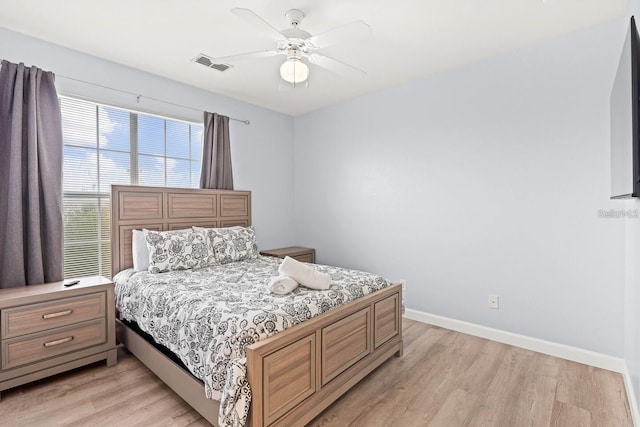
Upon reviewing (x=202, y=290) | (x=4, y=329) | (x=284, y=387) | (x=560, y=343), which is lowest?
(x=560, y=343)

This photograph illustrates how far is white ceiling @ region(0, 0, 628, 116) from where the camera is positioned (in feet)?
7.21

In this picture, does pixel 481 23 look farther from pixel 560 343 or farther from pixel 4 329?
pixel 4 329

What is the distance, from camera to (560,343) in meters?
2.64

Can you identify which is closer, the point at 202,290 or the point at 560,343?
the point at 202,290

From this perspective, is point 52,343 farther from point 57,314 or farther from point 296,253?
point 296,253

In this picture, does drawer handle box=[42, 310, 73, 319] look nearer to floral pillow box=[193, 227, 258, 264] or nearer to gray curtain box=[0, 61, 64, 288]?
gray curtain box=[0, 61, 64, 288]

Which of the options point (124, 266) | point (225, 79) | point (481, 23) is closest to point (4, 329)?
point (124, 266)

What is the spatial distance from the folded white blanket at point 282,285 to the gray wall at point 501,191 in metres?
1.80

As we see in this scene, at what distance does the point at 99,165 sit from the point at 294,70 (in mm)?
2089

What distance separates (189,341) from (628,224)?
297 cm

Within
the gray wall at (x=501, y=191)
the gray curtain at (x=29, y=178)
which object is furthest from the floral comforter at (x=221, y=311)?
the gray wall at (x=501, y=191)

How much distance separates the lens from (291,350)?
5.75 feet

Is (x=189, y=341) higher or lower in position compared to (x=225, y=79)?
lower

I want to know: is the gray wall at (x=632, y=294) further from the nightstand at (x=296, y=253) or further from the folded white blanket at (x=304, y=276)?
the nightstand at (x=296, y=253)
